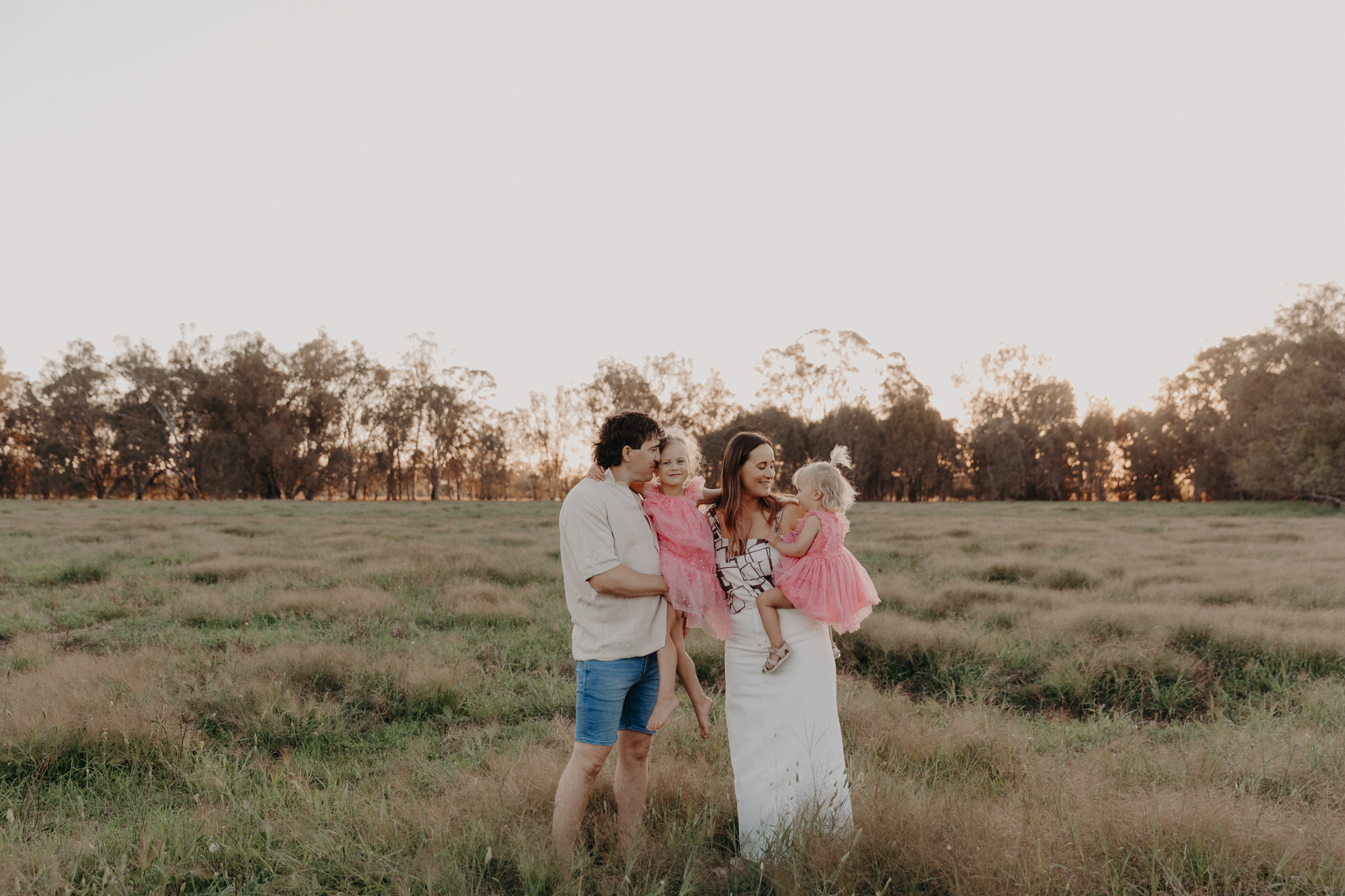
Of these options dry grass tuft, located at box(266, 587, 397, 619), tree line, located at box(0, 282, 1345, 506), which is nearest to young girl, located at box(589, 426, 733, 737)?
dry grass tuft, located at box(266, 587, 397, 619)

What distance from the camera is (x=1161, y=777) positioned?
13.9 ft

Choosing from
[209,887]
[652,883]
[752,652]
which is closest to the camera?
[652,883]

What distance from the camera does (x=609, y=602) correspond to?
3.22m

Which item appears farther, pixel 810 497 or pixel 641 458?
pixel 810 497

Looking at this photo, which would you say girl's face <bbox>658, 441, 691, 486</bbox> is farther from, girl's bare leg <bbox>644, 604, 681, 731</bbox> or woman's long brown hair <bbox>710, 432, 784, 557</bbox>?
girl's bare leg <bbox>644, 604, 681, 731</bbox>

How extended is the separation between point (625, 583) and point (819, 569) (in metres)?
0.96

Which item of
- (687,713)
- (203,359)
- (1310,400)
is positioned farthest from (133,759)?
(203,359)

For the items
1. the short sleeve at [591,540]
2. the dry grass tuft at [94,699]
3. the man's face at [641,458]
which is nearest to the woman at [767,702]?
the man's face at [641,458]

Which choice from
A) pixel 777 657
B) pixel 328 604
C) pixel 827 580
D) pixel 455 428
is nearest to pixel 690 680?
pixel 777 657

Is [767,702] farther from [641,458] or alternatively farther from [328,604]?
[328,604]

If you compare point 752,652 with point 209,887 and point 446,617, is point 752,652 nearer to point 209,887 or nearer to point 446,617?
point 209,887

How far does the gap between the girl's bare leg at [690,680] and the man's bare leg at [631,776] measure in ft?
0.96

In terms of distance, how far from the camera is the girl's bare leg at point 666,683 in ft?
10.4

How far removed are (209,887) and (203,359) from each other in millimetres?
64064
